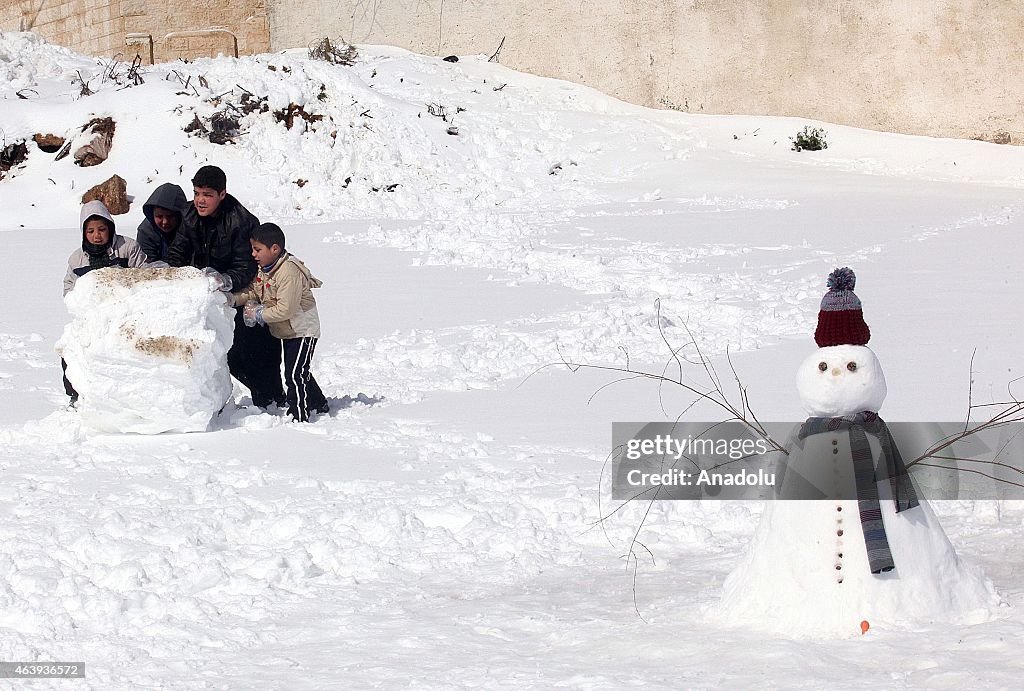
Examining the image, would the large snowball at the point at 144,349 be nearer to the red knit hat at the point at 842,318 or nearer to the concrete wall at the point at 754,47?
the red knit hat at the point at 842,318

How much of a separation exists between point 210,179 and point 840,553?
15.2ft

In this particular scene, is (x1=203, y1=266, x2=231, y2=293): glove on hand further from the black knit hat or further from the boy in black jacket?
the black knit hat

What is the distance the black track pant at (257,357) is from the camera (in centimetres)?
705

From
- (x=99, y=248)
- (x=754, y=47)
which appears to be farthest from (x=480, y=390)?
(x=754, y=47)

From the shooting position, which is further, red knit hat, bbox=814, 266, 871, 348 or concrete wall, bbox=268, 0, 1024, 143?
concrete wall, bbox=268, 0, 1024, 143

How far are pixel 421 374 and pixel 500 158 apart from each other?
990 centimetres

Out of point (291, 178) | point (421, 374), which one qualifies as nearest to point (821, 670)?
point (421, 374)

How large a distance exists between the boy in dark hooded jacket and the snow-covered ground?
108 cm

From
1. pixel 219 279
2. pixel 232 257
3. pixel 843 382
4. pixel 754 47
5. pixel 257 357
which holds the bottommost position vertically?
pixel 843 382

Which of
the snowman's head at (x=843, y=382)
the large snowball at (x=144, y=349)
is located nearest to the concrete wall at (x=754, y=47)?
the large snowball at (x=144, y=349)

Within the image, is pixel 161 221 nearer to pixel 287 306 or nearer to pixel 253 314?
pixel 253 314

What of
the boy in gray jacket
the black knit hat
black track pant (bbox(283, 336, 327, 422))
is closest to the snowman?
black track pant (bbox(283, 336, 327, 422))

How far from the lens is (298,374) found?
6.88 m

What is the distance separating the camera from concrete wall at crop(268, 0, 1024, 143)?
1686 centimetres
